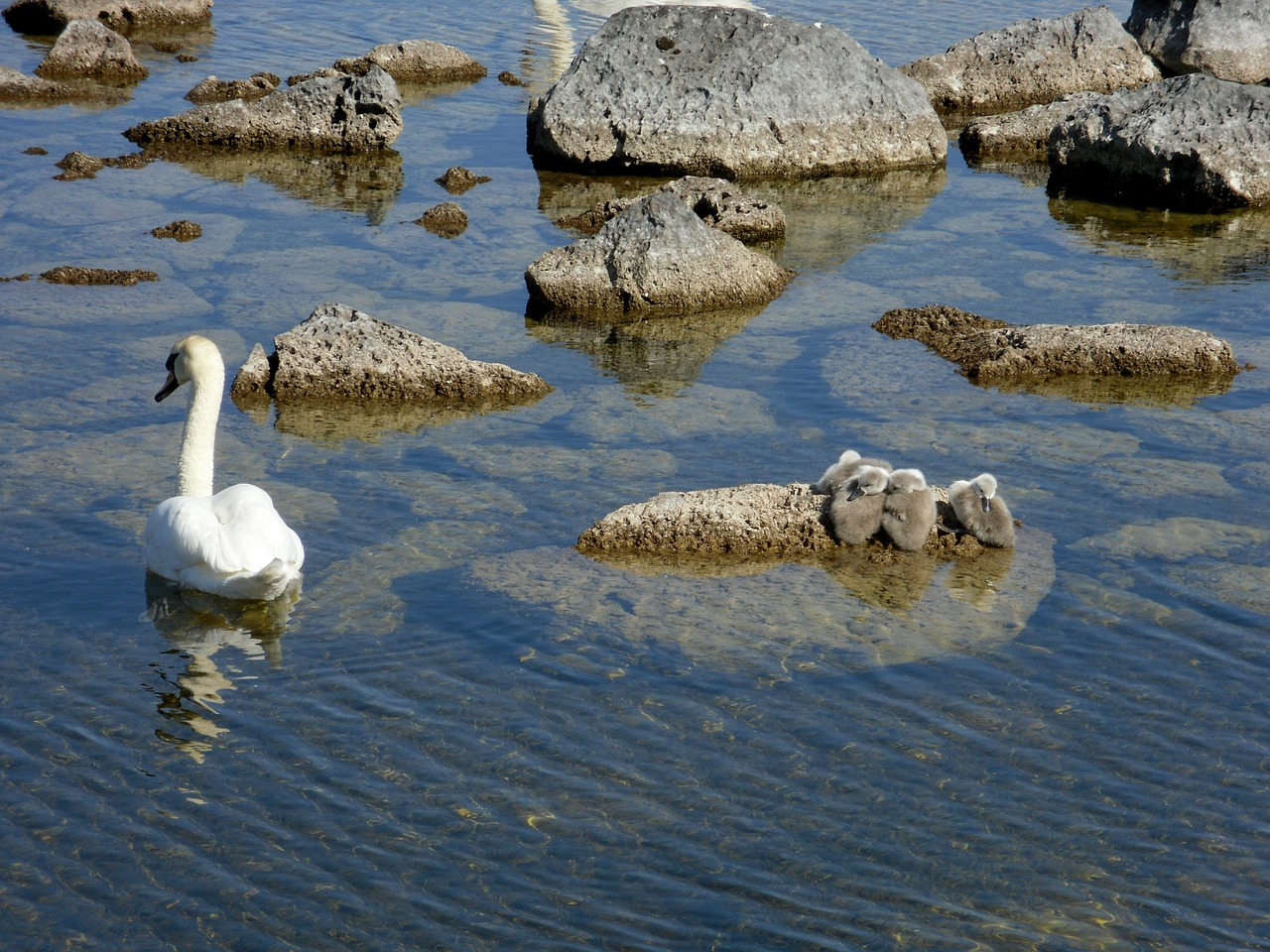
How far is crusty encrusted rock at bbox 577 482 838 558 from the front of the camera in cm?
862

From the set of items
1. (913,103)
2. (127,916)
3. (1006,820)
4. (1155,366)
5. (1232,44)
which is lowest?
(127,916)

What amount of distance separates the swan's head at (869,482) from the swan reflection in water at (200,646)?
11.2ft

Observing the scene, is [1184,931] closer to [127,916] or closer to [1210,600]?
[1210,600]

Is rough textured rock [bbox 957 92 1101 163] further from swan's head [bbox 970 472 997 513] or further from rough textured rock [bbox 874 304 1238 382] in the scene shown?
swan's head [bbox 970 472 997 513]

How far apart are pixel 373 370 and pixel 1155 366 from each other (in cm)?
653

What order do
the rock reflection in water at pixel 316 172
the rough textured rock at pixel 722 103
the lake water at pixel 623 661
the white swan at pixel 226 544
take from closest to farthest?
the lake water at pixel 623 661, the white swan at pixel 226 544, the rock reflection in water at pixel 316 172, the rough textured rock at pixel 722 103

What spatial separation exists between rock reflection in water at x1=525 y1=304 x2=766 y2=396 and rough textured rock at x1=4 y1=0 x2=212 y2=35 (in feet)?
54.7

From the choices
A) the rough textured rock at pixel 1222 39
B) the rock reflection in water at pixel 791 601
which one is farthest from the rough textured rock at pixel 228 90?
the rock reflection in water at pixel 791 601

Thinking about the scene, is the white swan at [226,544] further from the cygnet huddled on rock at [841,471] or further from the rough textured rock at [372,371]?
the cygnet huddled on rock at [841,471]

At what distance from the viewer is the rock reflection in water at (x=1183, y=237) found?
15.2 m

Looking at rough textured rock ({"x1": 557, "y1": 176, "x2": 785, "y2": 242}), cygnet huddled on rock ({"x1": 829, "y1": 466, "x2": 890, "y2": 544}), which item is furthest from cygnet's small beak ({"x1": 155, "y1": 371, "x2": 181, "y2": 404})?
rough textured rock ({"x1": 557, "y1": 176, "x2": 785, "y2": 242})

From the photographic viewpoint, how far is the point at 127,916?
217 inches

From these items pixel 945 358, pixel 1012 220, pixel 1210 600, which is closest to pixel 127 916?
pixel 1210 600

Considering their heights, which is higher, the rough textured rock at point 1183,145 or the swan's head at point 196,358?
the rough textured rock at point 1183,145
